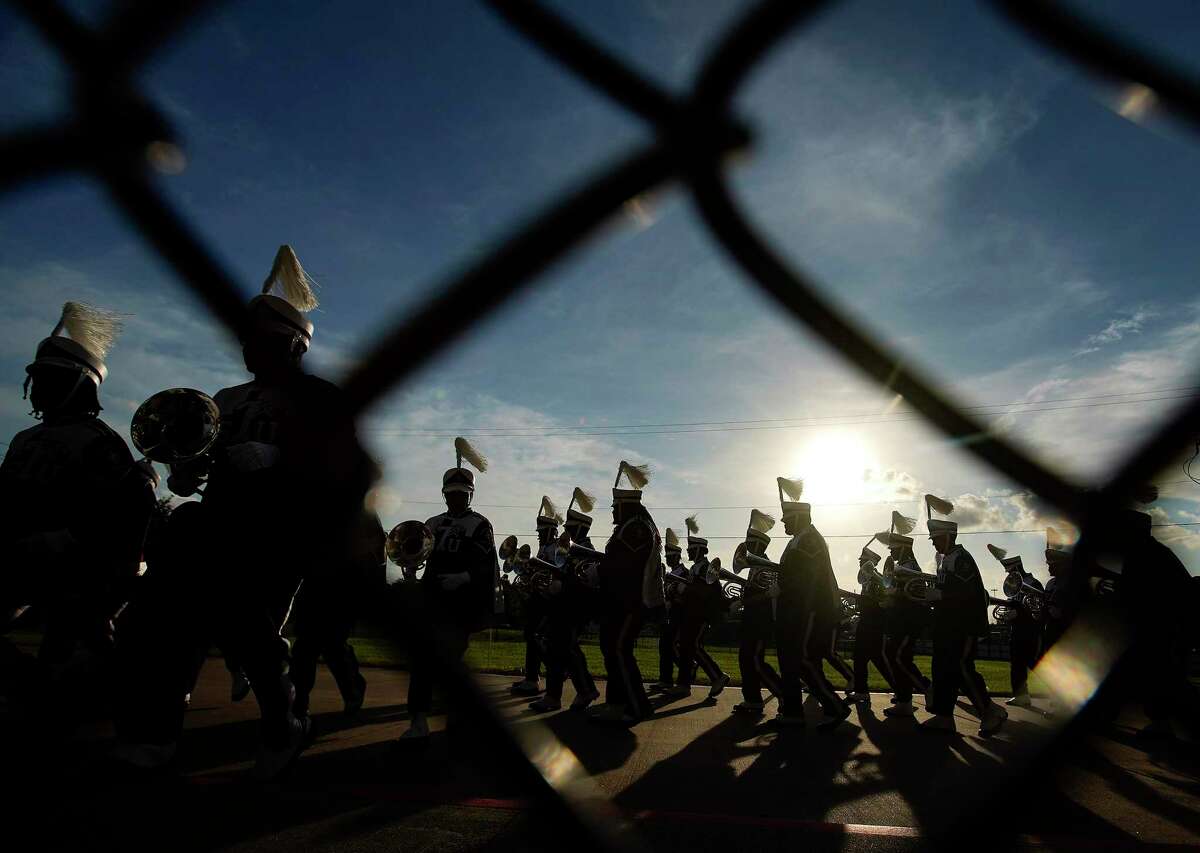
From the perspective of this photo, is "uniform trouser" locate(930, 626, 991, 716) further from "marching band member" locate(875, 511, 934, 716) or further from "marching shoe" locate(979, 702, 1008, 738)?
"marching band member" locate(875, 511, 934, 716)

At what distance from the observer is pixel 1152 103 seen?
0.85 metres

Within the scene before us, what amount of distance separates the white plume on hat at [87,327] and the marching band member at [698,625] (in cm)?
796

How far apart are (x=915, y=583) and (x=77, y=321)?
8.97m

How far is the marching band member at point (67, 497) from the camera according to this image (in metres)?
3.91

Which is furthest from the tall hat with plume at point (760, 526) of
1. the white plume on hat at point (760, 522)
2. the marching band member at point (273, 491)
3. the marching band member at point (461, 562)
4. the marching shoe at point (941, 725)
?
the marching band member at point (273, 491)

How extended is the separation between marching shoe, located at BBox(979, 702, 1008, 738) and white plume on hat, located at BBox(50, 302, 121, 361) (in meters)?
7.85

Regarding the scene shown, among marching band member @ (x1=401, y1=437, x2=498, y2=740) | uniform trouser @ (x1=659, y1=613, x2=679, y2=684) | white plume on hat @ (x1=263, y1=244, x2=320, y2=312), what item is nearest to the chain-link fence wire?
white plume on hat @ (x1=263, y1=244, x2=320, y2=312)

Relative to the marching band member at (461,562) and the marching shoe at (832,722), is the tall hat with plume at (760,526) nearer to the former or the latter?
the marching shoe at (832,722)

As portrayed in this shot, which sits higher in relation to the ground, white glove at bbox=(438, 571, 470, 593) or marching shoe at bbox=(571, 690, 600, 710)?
white glove at bbox=(438, 571, 470, 593)

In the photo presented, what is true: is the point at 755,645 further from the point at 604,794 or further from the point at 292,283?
the point at 292,283

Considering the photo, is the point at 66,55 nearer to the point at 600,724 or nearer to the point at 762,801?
the point at 762,801

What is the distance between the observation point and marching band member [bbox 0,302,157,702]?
391 cm

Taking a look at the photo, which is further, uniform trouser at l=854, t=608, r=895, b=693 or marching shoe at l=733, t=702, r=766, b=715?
uniform trouser at l=854, t=608, r=895, b=693

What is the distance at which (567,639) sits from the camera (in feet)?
27.2
